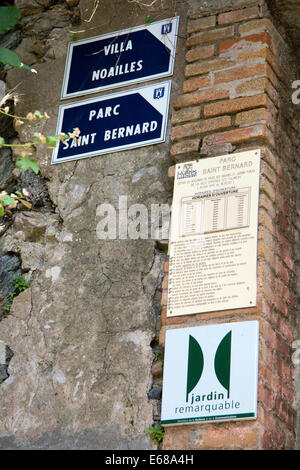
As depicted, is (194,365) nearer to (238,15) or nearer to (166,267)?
(166,267)

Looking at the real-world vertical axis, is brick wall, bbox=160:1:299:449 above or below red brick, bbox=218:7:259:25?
below

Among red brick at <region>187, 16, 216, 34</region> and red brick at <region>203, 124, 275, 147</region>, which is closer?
red brick at <region>203, 124, 275, 147</region>

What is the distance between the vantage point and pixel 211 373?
3199 millimetres

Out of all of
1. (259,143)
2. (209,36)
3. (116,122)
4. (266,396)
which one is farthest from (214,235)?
(209,36)

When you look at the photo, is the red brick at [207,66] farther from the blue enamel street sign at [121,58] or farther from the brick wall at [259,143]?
the blue enamel street sign at [121,58]

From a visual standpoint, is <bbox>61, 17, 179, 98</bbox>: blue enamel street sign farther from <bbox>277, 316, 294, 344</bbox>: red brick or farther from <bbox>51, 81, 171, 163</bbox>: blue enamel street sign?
<bbox>277, 316, 294, 344</bbox>: red brick

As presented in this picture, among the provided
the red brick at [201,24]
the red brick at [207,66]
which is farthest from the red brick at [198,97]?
the red brick at [201,24]

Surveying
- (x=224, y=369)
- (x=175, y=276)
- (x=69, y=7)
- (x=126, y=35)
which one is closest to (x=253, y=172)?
(x=175, y=276)

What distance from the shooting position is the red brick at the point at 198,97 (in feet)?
12.1

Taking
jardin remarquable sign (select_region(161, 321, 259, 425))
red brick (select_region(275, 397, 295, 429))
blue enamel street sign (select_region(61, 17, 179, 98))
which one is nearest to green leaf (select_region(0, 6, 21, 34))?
blue enamel street sign (select_region(61, 17, 179, 98))

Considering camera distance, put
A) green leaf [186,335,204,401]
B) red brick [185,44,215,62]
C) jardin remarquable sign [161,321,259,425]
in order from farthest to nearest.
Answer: red brick [185,44,215,62] < green leaf [186,335,204,401] < jardin remarquable sign [161,321,259,425]

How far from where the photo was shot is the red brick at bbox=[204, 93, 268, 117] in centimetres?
360

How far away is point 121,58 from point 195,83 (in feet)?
1.65

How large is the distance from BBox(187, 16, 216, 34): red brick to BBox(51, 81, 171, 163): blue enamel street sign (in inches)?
11.2
